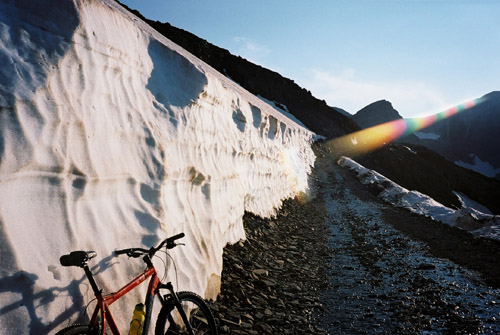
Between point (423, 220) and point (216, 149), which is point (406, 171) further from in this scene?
point (216, 149)

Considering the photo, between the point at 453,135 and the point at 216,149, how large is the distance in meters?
193

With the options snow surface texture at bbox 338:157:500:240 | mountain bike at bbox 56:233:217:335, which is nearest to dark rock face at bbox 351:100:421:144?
snow surface texture at bbox 338:157:500:240

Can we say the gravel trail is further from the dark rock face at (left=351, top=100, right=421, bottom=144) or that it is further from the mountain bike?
the dark rock face at (left=351, top=100, right=421, bottom=144)

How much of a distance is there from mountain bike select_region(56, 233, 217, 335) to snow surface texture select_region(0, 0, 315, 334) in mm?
408

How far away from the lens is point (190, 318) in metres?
4.12

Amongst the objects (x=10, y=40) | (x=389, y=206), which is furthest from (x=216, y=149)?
(x=389, y=206)

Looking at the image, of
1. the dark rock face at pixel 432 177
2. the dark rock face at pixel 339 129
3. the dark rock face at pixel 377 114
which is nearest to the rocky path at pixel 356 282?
the dark rock face at pixel 432 177

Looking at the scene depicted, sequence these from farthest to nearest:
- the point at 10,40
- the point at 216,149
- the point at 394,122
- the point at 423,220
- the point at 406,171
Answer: the point at 394,122, the point at 406,171, the point at 423,220, the point at 216,149, the point at 10,40

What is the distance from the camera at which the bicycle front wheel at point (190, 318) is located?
3471 mm

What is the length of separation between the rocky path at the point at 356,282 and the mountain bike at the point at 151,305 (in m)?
0.77

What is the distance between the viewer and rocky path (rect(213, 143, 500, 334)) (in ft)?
16.4

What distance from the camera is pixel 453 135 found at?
163000 mm

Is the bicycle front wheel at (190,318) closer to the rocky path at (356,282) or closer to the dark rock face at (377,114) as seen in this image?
the rocky path at (356,282)

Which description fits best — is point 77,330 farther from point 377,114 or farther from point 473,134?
point 377,114
